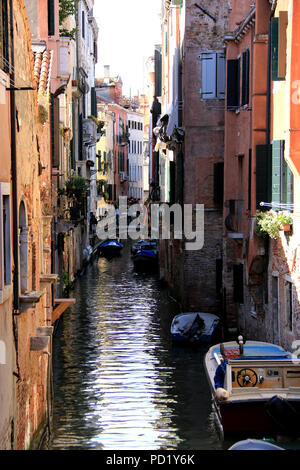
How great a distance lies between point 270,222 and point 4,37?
8.30 metres

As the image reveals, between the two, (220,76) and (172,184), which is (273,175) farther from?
(172,184)

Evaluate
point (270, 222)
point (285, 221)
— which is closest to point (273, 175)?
point (270, 222)

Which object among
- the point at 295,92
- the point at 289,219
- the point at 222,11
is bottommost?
the point at 289,219

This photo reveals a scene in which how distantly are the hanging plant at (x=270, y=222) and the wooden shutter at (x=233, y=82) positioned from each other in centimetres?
526

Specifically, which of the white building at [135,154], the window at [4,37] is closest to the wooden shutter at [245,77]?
the window at [4,37]

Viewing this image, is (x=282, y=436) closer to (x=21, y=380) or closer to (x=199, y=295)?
(x=21, y=380)

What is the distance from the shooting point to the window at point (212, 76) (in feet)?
92.2

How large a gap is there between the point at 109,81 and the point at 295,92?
82032mm

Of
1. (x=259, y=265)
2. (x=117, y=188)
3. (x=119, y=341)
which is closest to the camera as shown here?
(x=259, y=265)

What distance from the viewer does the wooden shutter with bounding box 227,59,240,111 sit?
2355 cm

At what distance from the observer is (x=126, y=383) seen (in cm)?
1988

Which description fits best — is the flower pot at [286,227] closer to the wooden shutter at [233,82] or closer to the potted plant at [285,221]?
the potted plant at [285,221]

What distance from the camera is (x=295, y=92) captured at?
15727mm

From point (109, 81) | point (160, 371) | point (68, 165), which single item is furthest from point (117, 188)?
point (160, 371)
